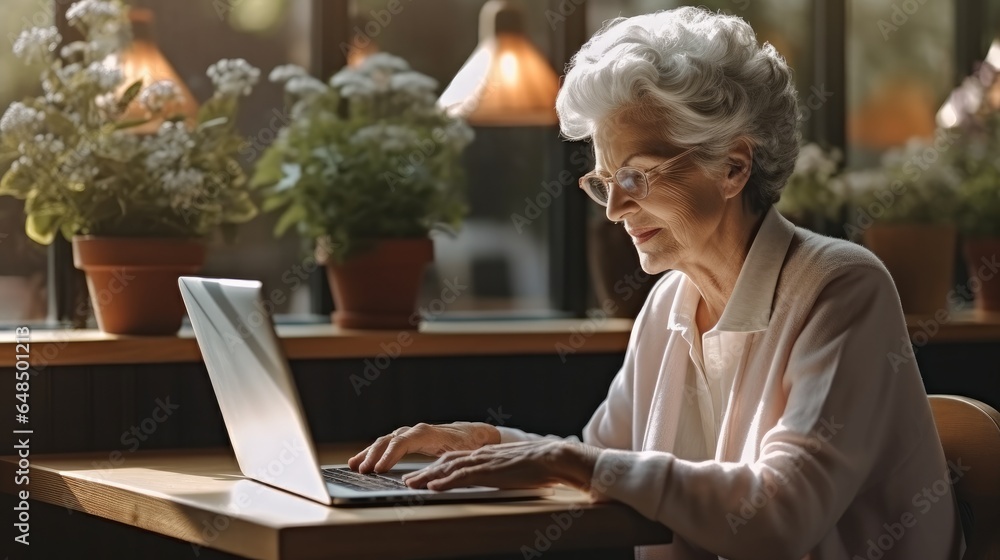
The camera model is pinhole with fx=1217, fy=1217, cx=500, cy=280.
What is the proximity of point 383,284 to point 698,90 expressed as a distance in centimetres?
110

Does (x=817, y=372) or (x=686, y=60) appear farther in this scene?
(x=686, y=60)

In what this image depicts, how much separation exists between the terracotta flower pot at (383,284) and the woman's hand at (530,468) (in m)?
1.17

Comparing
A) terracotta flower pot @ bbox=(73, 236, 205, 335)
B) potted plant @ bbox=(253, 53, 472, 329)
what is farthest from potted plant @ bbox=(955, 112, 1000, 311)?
terracotta flower pot @ bbox=(73, 236, 205, 335)

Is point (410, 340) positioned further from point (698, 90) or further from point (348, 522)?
point (348, 522)

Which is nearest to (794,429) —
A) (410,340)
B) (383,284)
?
(410,340)

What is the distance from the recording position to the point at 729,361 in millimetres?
2025

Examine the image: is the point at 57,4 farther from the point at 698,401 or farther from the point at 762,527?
the point at 762,527

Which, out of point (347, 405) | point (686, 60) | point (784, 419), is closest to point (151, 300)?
point (347, 405)

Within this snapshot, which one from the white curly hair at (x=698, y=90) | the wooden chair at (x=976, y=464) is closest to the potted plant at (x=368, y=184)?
the white curly hair at (x=698, y=90)

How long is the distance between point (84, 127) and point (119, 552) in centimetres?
88

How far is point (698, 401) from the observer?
210cm

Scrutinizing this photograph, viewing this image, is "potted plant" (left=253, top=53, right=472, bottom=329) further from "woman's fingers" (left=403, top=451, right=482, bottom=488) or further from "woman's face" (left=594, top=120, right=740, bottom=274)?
"woman's fingers" (left=403, top=451, right=482, bottom=488)

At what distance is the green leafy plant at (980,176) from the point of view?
11.7 feet

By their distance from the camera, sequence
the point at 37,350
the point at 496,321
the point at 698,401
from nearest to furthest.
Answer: the point at 698,401
the point at 37,350
the point at 496,321
